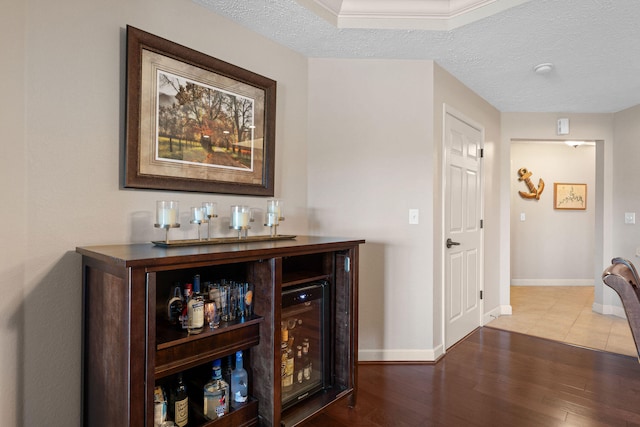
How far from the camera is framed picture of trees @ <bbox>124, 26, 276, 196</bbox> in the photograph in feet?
5.56

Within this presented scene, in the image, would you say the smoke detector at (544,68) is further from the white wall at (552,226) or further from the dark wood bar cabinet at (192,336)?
the white wall at (552,226)

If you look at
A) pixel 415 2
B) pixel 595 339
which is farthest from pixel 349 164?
pixel 595 339

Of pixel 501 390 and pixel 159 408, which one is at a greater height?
pixel 159 408

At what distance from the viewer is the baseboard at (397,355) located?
105 inches

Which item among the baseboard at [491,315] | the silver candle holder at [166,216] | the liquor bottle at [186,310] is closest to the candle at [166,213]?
the silver candle holder at [166,216]

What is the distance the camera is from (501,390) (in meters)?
2.26

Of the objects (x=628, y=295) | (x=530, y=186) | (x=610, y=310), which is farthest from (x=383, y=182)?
(x=530, y=186)

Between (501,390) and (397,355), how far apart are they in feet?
2.32

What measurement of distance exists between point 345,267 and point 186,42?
4.95 feet

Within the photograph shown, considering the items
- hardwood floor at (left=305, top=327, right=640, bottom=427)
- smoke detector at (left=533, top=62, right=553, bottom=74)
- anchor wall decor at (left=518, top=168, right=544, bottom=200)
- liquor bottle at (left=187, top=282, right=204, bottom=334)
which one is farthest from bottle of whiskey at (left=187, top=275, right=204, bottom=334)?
anchor wall decor at (left=518, top=168, right=544, bottom=200)

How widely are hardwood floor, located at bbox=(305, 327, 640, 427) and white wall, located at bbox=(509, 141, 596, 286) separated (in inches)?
113

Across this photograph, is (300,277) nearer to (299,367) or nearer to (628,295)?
(299,367)

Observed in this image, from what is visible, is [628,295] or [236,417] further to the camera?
[236,417]

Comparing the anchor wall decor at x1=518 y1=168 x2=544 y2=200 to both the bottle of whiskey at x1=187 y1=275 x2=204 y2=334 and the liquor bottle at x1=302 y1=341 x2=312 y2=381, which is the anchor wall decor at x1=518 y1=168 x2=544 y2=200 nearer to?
the liquor bottle at x1=302 y1=341 x2=312 y2=381
